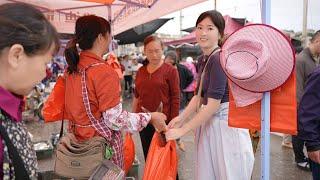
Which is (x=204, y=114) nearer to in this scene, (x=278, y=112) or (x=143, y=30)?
(x=278, y=112)

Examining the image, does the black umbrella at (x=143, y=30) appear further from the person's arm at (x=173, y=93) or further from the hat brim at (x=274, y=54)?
the hat brim at (x=274, y=54)

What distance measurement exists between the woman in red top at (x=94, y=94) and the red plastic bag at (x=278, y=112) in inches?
26.3

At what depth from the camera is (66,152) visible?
7.21ft

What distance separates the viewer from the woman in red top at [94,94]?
2.16 m

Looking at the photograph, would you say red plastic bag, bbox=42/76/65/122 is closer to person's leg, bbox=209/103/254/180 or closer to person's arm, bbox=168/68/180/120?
person's leg, bbox=209/103/254/180

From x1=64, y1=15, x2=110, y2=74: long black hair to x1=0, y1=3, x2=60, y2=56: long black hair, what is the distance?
1211mm

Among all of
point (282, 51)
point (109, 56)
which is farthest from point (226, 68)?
point (109, 56)

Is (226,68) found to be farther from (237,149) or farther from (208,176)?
(208,176)

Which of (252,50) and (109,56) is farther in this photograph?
(109,56)

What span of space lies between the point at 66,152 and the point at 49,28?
1.28 metres

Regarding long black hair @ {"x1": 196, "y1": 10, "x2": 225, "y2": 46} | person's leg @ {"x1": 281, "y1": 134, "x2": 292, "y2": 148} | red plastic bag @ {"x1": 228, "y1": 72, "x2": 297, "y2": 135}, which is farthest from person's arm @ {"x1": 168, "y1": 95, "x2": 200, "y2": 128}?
person's leg @ {"x1": 281, "y1": 134, "x2": 292, "y2": 148}

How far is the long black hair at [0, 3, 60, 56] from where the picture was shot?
99cm

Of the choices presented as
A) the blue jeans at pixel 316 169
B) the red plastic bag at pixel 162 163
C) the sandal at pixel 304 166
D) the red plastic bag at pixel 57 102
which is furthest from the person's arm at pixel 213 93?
the sandal at pixel 304 166

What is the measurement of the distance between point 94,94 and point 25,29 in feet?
3.98
